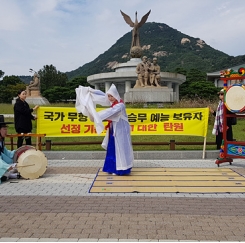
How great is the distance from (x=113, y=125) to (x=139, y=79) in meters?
20.1

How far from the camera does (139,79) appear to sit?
27.2m

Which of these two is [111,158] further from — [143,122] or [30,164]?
[143,122]

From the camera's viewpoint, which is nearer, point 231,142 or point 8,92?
point 231,142

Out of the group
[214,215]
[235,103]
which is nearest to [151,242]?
[214,215]

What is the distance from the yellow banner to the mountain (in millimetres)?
59986

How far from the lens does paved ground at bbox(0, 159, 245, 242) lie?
3920 millimetres

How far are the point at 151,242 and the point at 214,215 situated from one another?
138 cm

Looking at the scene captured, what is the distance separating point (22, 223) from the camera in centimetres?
435

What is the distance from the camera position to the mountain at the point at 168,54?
246ft

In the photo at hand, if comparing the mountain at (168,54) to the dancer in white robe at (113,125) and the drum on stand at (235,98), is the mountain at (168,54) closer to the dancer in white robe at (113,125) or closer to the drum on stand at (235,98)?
the drum on stand at (235,98)

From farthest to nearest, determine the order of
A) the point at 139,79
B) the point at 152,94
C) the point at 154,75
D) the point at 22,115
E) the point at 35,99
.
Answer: the point at 35,99, the point at 154,75, the point at 139,79, the point at 152,94, the point at 22,115

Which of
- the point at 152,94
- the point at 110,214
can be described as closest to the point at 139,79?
the point at 152,94

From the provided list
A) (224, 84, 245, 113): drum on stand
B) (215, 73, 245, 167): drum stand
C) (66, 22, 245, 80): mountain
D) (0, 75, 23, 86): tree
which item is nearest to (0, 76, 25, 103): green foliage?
(0, 75, 23, 86): tree

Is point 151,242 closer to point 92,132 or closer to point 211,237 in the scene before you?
point 211,237
